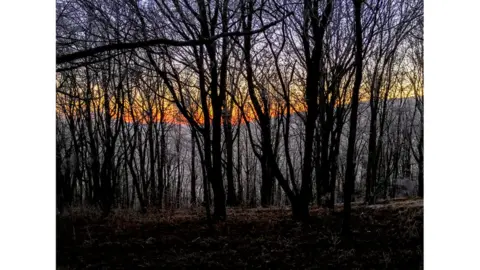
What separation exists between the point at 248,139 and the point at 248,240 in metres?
0.71

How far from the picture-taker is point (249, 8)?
411 cm

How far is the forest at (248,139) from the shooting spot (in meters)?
4.04

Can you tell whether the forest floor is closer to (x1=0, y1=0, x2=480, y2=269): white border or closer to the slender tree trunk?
the slender tree trunk

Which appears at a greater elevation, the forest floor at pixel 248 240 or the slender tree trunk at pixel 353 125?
the slender tree trunk at pixel 353 125

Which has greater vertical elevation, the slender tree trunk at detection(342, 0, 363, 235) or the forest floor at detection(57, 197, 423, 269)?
the slender tree trunk at detection(342, 0, 363, 235)

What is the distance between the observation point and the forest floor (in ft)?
13.2
